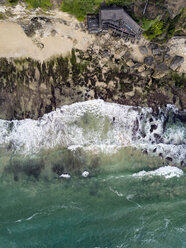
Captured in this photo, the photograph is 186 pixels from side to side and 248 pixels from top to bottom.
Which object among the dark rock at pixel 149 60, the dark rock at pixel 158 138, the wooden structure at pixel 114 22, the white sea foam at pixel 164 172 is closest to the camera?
the wooden structure at pixel 114 22

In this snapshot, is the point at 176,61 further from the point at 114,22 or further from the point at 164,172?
the point at 164,172

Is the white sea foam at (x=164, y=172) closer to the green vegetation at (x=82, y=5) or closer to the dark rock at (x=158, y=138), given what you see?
the dark rock at (x=158, y=138)

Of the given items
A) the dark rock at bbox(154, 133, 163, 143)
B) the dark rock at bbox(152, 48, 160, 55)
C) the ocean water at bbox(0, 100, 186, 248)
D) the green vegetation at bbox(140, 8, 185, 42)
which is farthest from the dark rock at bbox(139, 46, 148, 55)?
the dark rock at bbox(154, 133, 163, 143)

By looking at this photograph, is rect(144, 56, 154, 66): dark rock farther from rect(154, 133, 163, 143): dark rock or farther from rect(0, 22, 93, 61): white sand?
rect(154, 133, 163, 143): dark rock

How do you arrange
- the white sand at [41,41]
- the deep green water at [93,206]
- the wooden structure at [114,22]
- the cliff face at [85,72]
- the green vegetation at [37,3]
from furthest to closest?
the deep green water at [93,206] < the cliff face at [85,72] < the white sand at [41,41] < the wooden structure at [114,22] < the green vegetation at [37,3]

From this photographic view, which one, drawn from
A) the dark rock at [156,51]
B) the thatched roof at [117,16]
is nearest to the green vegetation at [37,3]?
the thatched roof at [117,16]

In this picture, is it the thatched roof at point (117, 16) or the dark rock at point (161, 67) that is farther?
the dark rock at point (161, 67)

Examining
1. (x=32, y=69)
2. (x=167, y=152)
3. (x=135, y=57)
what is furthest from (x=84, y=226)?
(x=135, y=57)
